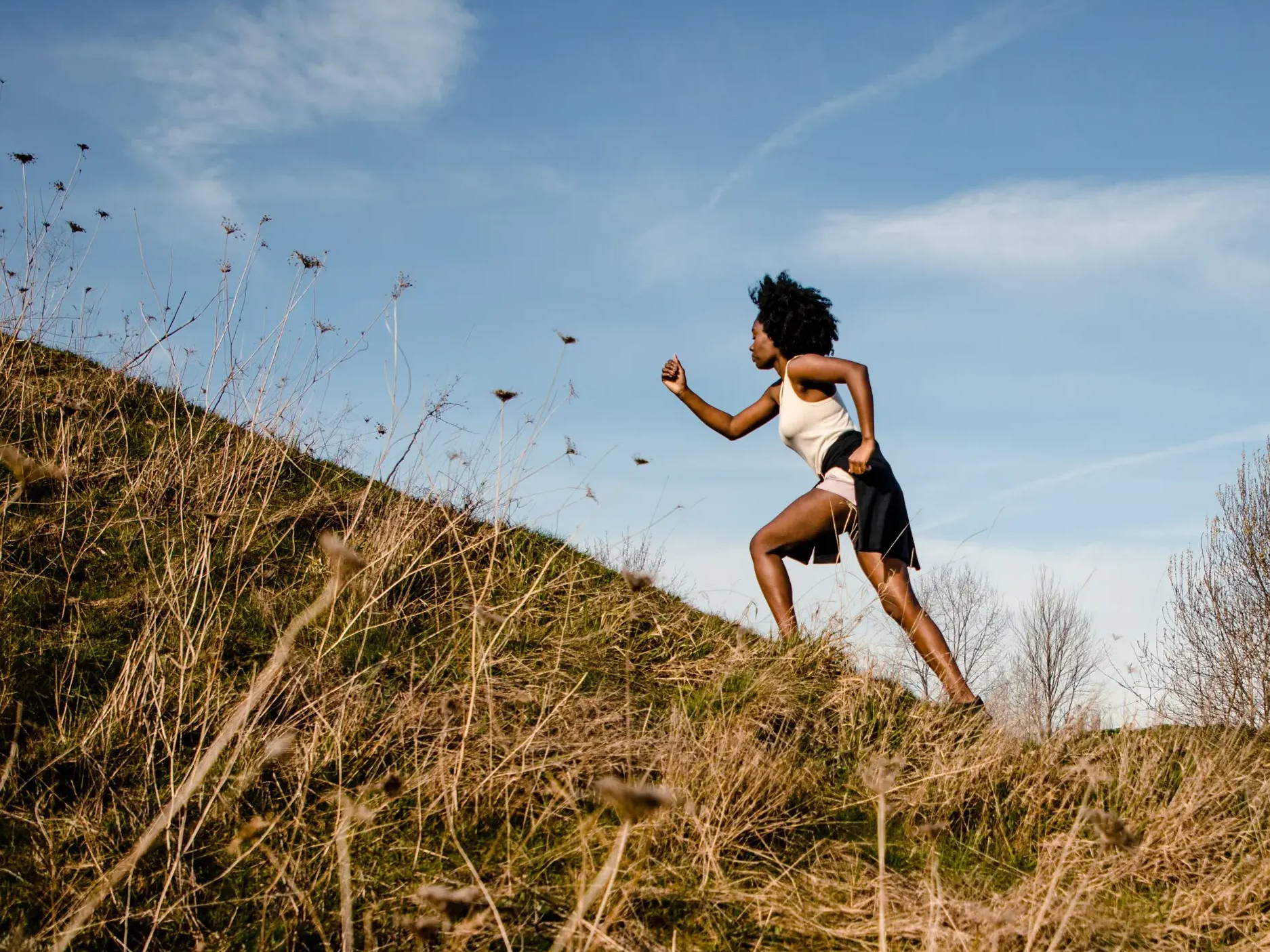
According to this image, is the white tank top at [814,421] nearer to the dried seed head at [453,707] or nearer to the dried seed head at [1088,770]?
the dried seed head at [1088,770]

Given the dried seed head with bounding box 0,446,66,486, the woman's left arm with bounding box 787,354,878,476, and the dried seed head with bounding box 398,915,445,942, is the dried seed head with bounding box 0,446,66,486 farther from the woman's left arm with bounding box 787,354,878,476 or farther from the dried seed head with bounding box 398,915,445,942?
the woman's left arm with bounding box 787,354,878,476

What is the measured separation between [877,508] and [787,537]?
0.44m

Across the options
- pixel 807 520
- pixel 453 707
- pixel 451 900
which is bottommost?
pixel 451 900

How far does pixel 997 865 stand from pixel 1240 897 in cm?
65

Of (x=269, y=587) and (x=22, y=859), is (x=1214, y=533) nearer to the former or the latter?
(x=269, y=587)

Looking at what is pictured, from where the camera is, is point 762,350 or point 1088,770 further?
point 762,350

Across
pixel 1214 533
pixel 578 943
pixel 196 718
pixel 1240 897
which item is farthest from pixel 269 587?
pixel 1214 533

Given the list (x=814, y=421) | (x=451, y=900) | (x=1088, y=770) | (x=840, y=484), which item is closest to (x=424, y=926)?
(x=451, y=900)

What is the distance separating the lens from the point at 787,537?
435 centimetres

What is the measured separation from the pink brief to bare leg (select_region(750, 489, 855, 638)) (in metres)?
0.02

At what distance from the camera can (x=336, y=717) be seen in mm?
2834

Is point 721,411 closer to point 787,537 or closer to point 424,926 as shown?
point 787,537

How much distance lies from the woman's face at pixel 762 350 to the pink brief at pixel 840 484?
0.71 meters

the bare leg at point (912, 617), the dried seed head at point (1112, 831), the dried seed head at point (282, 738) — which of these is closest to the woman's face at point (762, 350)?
the bare leg at point (912, 617)
